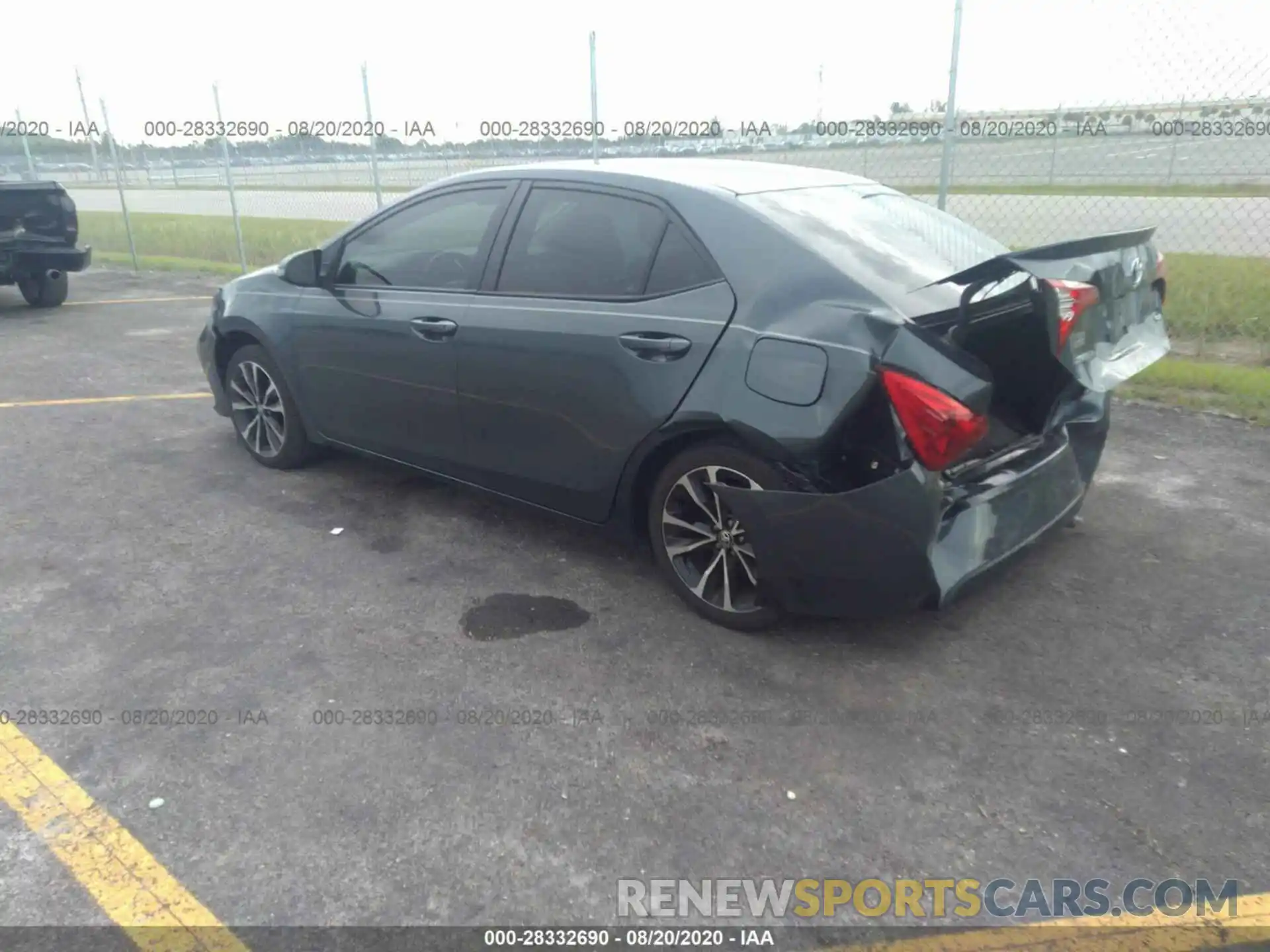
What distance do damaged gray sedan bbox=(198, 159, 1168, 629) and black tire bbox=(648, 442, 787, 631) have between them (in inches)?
0.4

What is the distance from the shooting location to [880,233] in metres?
3.54

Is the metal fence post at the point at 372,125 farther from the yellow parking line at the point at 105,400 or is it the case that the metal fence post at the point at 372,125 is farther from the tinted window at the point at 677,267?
the tinted window at the point at 677,267

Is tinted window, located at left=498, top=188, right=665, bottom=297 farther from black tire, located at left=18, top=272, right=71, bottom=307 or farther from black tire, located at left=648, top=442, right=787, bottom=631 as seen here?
black tire, located at left=18, top=272, right=71, bottom=307

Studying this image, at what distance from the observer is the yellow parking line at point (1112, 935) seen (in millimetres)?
2189

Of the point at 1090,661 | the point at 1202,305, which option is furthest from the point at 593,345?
the point at 1202,305

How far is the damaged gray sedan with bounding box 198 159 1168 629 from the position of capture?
2998 millimetres

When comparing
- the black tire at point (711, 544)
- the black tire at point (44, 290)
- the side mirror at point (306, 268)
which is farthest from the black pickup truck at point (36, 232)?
the black tire at point (711, 544)

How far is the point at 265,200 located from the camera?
25516mm

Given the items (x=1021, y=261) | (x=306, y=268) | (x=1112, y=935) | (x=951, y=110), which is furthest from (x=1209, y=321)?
(x=306, y=268)

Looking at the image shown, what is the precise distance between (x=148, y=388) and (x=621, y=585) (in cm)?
493

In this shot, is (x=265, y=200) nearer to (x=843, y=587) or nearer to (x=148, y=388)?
(x=148, y=388)

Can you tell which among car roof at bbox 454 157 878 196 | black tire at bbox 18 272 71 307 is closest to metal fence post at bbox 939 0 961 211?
car roof at bbox 454 157 878 196

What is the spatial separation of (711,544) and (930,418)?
3.12 feet

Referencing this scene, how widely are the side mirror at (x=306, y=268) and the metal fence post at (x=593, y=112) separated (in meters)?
4.67
